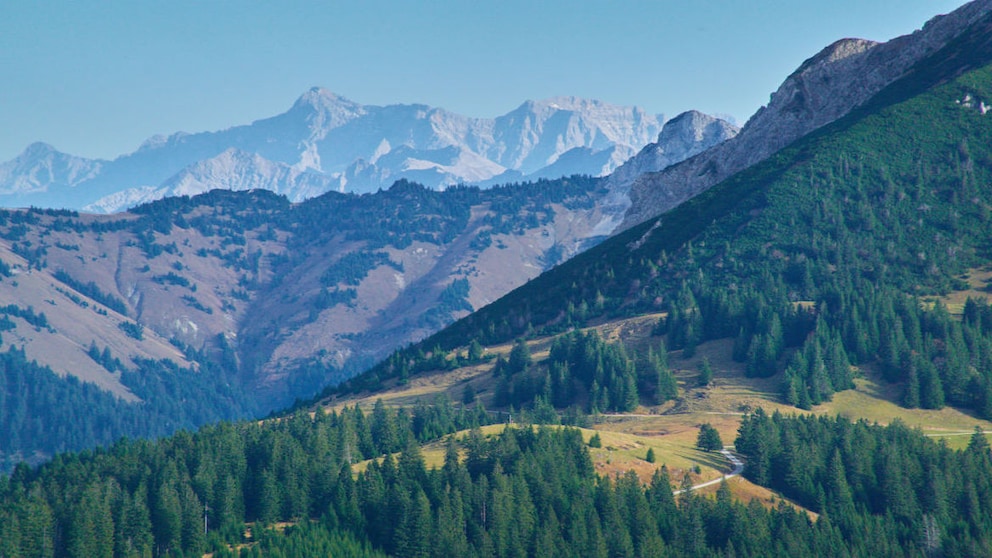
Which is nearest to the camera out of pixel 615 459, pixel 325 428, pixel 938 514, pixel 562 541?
pixel 562 541

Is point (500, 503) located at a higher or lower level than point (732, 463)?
higher

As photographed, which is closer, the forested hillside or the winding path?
the forested hillside

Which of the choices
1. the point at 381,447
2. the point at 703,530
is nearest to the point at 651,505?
the point at 703,530

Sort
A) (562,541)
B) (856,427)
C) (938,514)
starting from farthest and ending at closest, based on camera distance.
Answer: (856,427) → (938,514) → (562,541)

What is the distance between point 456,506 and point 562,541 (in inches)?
614

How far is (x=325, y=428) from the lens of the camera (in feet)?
642

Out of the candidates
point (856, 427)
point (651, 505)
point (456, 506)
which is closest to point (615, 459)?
point (651, 505)

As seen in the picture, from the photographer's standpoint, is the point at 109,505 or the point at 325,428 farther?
the point at 325,428

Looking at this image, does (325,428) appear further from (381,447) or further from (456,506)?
(456,506)

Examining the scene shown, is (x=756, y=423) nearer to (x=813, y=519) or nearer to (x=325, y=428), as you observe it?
(x=813, y=519)

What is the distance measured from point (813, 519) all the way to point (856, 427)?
29.2m

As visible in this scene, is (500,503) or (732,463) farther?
(732,463)

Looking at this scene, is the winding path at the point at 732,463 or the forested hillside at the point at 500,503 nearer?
the forested hillside at the point at 500,503

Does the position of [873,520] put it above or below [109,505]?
below
